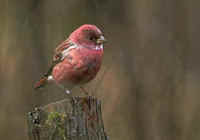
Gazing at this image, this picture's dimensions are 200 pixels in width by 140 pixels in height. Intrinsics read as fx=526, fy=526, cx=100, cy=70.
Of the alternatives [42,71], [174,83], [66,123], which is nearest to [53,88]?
[42,71]

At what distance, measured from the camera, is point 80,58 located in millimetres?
7105

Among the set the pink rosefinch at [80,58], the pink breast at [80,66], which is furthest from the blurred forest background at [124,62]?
the pink breast at [80,66]

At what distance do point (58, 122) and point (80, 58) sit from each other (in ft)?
6.72

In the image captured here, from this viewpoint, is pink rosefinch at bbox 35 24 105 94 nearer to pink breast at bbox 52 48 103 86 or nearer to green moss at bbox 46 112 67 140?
pink breast at bbox 52 48 103 86

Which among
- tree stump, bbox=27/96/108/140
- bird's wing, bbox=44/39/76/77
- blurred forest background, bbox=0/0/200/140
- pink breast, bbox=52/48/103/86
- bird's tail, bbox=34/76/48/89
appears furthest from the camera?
blurred forest background, bbox=0/0/200/140

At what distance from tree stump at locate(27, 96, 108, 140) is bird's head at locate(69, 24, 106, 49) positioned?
76.5 inches

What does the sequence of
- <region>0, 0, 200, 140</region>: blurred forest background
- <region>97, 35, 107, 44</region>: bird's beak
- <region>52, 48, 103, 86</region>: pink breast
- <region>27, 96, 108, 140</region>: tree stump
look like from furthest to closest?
<region>0, 0, 200, 140</region>: blurred forest background → <region>97, 35, 107, 44</region>: bird's beak → <region>52, 48, 103, 86</region>: pink breast → <region>27, 96, 108, 140</region>: tree stump

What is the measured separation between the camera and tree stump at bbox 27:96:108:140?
516 cm

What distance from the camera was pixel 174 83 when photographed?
9289 mm

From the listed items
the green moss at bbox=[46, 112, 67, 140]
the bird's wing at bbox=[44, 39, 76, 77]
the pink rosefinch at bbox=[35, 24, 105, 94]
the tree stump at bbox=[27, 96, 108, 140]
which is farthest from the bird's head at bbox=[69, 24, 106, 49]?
the green moss at bbox=[46, 112, 67, 140]

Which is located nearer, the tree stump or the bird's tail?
the tree stump

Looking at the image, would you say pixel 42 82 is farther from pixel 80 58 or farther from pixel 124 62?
pixel 124 62

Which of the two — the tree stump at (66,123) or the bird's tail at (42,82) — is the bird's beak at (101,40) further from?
the tree stump at (66,123)

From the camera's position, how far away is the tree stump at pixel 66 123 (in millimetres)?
5156
